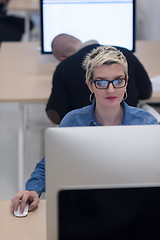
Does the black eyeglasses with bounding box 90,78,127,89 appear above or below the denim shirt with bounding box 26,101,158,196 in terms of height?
above

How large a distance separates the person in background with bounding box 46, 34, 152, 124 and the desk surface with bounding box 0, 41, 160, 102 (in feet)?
0.57

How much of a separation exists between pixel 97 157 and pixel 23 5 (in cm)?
457

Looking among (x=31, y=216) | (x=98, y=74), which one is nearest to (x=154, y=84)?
(x=98, y=74)

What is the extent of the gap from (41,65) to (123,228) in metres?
2.43

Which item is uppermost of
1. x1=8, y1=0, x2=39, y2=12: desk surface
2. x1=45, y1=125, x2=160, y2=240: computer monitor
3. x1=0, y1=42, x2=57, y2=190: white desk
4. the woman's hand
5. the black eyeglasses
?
x1=8, y1=0, x2=39, y2=12: desk surface

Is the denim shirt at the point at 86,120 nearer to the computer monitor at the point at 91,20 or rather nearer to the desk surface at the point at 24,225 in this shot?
the desk surface at the point at 24,225

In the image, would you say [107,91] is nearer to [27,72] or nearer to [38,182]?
[38,182]

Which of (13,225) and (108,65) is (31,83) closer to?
(108,65)

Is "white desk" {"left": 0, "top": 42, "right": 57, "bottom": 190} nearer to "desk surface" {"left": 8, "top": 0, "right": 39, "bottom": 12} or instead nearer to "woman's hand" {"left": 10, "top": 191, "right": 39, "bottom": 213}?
"woman's hand" {"left": 10, "top": 191, "right": 39, "bottom": 213}

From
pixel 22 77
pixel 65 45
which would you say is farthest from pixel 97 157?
pixel 22 77

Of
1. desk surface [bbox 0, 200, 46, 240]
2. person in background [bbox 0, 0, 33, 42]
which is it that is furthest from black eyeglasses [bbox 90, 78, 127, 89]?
person in background [bbox 0, 0, 33, 42]

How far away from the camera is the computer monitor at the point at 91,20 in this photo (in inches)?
130

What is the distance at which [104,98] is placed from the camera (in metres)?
1.87

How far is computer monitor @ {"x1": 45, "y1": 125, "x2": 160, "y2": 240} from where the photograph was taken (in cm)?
125
